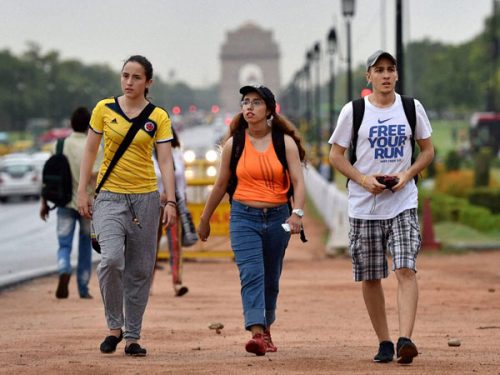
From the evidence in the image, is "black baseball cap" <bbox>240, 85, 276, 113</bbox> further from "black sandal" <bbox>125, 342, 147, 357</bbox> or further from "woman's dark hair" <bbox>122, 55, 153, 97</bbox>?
"black sandal" <bbox>125, 342, 147, 357</bbox>

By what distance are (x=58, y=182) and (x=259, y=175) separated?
15.8 ft

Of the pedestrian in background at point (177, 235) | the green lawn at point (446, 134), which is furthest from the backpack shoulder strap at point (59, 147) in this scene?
the green lawn at point (446, 134)

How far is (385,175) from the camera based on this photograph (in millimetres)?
7691

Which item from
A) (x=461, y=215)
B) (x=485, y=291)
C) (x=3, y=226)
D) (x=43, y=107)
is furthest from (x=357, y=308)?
(x=43, y=107)

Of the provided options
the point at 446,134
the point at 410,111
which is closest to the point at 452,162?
the point at 410,111

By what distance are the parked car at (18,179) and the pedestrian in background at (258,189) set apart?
120ft

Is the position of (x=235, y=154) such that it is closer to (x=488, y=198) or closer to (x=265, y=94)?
(x=265, y=94)

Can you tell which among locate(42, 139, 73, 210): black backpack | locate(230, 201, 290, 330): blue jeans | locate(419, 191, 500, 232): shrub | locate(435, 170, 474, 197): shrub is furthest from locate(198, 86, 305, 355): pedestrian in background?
locate(435, 170, 474, 197): shrub

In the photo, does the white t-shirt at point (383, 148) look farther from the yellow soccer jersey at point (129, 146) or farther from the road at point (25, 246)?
the road at point (25, 246)

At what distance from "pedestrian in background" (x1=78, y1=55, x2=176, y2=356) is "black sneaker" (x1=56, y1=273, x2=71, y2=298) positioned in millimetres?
4839

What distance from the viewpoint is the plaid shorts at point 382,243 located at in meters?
7.70

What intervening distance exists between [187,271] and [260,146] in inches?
371

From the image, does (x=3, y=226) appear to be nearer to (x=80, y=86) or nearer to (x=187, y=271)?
(x=187, y=271)

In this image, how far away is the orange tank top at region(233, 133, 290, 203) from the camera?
810cm
